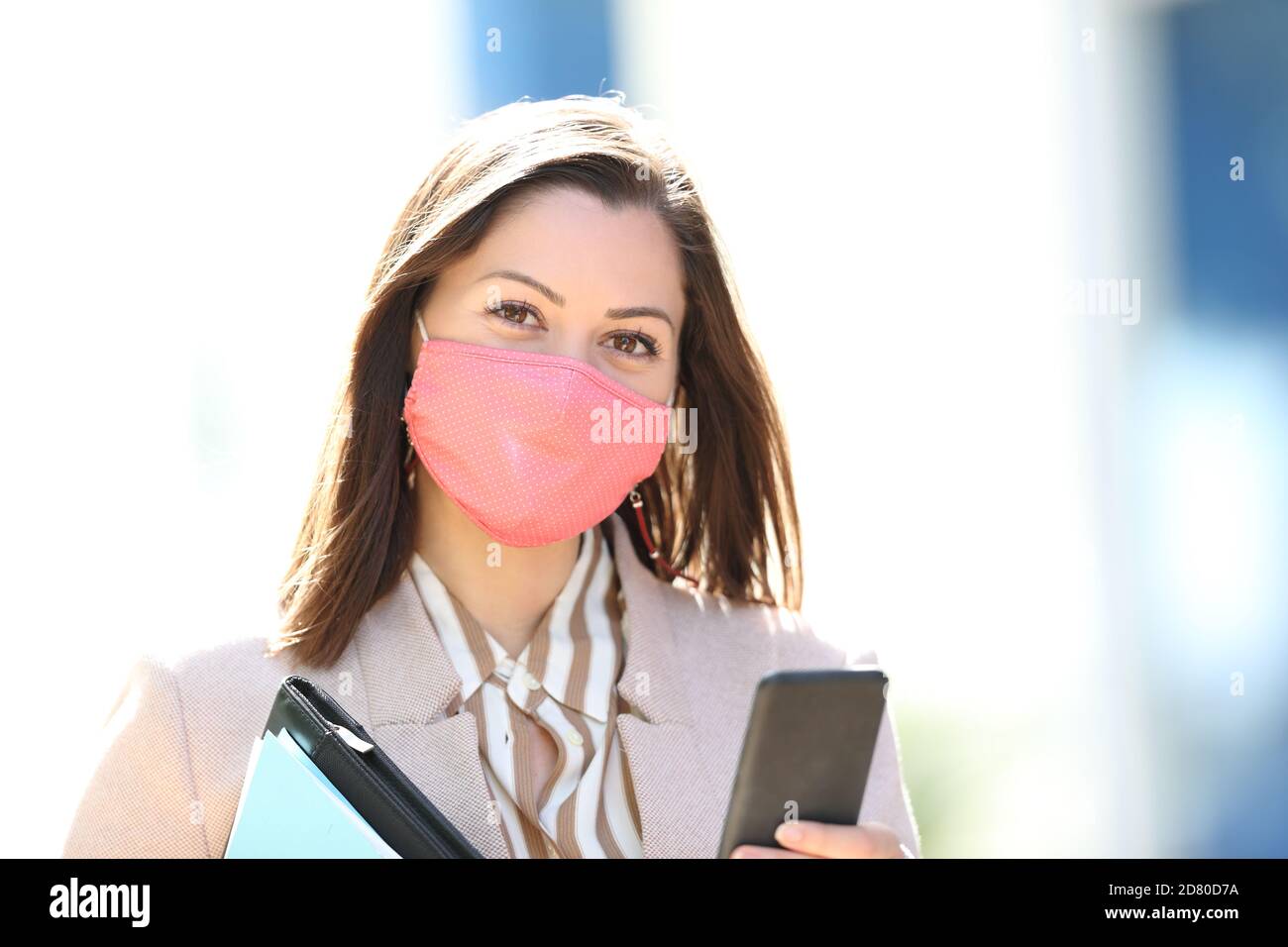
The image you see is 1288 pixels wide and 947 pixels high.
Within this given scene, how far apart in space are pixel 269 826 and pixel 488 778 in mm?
491

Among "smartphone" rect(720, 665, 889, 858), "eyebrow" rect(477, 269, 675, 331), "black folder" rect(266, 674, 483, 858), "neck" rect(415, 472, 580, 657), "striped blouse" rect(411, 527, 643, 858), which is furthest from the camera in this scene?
"neck" rect(415, 472, 580, 657)

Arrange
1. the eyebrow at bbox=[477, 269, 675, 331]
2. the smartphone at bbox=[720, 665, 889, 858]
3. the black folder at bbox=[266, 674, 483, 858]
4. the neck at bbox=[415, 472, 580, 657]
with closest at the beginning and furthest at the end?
the smartphone at bbox=[720, 665, 889, 858], the black folder at bbox=[266, 674, 483, 858], the eyebrow at bbox=[477, 269, 675, 331], the neck at bbox=[415, 472, 580, 657]

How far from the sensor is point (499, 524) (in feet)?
7.13

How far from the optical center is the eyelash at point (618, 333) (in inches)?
85.0

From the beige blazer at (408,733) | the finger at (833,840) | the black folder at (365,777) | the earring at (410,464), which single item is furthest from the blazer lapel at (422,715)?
the finger at (833,840)

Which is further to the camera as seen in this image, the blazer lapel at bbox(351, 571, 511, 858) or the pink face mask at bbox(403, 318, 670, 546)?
the pink face mask at bbox(403, 318, 670, 546)

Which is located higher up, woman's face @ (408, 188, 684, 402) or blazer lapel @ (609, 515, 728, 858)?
woman's face @ (408, 188, 684, 402)

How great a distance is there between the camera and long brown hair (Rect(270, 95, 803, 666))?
7.06 ft

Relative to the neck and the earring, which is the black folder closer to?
the neck

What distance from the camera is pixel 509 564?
2262 mm

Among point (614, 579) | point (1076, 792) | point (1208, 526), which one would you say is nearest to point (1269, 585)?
point (1208, 526)

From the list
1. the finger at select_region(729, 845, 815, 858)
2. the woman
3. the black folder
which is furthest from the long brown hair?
the finger at select_region(729, 845, 815, 858)

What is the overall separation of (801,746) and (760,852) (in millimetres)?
130
